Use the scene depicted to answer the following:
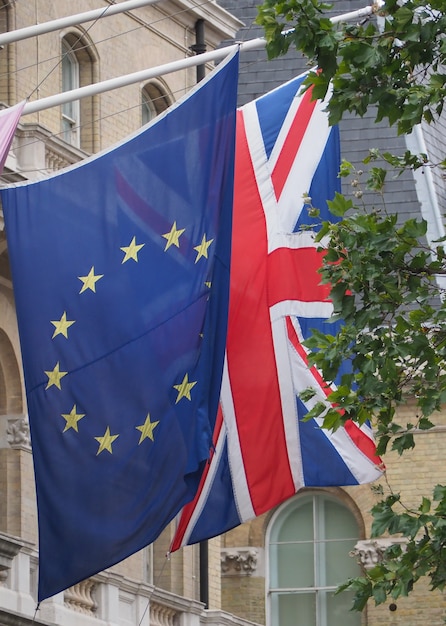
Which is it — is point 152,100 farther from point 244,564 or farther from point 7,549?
point 244,564

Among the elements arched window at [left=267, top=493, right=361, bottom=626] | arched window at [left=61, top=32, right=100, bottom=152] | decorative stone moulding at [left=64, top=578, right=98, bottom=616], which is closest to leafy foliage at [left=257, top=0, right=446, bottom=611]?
decorative stone moulding at [left=64, top=578, right=98, bottom=616]

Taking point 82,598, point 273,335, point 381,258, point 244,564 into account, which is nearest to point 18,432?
point 82,598

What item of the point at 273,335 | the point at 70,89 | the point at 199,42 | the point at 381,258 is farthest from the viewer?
the point at 199,42

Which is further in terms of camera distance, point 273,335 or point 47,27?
point 273,335

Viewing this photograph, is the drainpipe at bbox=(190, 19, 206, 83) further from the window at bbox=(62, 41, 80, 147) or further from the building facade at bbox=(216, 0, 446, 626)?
the building facade at bbox=(216, 0, 446, 626)

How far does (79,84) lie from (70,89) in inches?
24.1

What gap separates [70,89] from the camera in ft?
107

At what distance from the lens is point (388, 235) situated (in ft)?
67.4

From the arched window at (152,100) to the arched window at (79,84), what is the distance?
1748mm

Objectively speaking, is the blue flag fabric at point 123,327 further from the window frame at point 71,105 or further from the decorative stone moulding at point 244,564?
the decorative stone moulding at point 244,564

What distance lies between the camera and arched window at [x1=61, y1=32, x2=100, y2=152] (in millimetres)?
32688

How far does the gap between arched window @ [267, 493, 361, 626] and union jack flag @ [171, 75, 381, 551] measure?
58.9ft

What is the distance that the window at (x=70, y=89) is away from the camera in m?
32.6

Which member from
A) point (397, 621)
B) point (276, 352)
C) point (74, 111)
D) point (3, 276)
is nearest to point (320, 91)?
point (276, 352)
